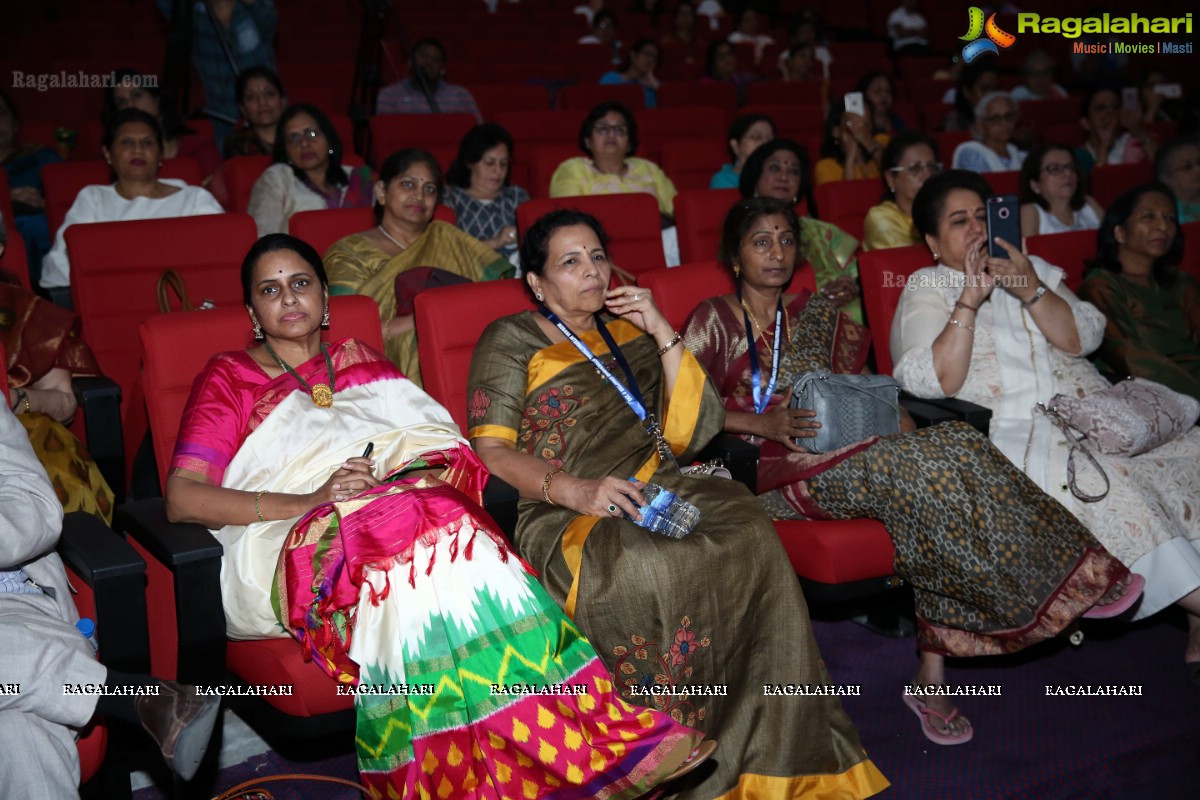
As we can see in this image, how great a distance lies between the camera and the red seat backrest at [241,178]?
4.02m

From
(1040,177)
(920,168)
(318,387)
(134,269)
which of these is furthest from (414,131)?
(318,387)

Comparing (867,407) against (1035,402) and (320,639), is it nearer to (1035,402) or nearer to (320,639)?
(1035,402)

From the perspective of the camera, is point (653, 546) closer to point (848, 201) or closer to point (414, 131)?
point (848, 201)

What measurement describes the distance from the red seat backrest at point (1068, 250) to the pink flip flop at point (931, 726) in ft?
5.45

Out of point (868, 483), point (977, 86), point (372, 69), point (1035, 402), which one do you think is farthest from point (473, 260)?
point (977, 86)

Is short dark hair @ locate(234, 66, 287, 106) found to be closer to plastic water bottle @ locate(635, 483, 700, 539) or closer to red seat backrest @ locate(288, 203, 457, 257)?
red seat backrest @ locate(288, 203, 457, 257)

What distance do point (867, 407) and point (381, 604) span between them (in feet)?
4.35

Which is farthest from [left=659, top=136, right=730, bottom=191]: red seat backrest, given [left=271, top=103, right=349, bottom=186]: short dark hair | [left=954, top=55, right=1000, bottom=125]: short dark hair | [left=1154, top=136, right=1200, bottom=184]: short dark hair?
[left=954, top=55, right=1000, bottom=125]: short dark hair

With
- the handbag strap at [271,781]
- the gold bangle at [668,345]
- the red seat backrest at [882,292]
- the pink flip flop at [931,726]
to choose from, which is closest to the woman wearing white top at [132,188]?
the gold bangle at [668,345]

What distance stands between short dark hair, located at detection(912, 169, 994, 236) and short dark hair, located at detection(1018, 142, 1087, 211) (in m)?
1.29

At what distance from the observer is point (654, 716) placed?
74.1 inches

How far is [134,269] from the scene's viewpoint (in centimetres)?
296

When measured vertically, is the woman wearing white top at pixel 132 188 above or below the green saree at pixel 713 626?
above

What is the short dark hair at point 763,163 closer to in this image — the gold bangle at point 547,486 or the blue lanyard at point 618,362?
the blue lanyard at point 618,362
